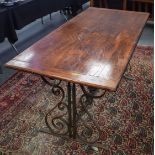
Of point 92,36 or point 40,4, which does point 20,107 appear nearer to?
point 92,36

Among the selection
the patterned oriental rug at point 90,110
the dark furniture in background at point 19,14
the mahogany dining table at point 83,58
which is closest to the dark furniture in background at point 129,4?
the dark furniture in background at point 19,14

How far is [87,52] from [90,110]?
2.19 feet

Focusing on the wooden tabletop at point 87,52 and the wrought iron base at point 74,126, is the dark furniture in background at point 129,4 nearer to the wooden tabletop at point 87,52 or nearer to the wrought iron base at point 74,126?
the wooden tabletop at point 87,52

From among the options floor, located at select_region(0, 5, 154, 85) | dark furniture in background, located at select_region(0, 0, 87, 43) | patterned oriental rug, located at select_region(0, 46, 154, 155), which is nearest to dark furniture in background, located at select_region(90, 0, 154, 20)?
floor, located at select_region(0, 5, 154, 85)

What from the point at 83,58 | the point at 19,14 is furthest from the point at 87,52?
Result: the point at 19,14

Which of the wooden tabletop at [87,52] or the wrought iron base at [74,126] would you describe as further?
the wrought iron base at [74,126]

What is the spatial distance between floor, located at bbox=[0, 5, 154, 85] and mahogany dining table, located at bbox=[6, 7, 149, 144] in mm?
1035

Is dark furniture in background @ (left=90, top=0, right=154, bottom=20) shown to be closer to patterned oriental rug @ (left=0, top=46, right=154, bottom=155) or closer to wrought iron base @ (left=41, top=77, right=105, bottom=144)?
patterned oriental rug @ (left=0, top=46, right=154, bottom=155)

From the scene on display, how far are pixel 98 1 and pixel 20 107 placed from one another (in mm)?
2517

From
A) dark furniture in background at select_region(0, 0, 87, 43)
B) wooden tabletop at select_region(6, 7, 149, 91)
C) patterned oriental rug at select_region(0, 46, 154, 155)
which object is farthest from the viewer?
dark furniture in background at select_region(0, 0, 87, 43)

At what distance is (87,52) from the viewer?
1544 mm

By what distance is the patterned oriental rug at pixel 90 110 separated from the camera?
1.69 metres

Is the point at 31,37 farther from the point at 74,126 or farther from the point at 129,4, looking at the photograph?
the point at 74,126

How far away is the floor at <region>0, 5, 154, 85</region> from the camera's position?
117 inches
